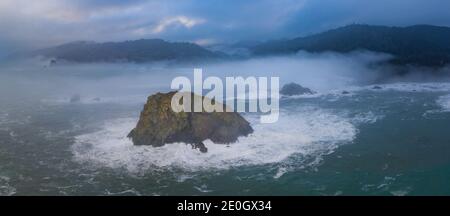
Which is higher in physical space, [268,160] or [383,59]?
[383,59]

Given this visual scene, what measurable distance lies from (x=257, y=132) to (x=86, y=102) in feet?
83.1

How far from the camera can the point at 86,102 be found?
4512 centimetres

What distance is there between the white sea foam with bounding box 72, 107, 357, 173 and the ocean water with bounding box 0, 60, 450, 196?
6cm

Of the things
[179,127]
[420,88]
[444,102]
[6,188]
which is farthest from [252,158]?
[420,88]

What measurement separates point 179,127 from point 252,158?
496 centimetres

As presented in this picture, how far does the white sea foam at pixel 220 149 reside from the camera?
21.3 metres

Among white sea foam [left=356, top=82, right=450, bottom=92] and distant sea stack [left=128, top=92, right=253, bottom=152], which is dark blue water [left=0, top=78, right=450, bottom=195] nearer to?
distant sea stack [left=128, top=92, right=253, bottom=152]

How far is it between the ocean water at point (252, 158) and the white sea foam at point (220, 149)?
6cm

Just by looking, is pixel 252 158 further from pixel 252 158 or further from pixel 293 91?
pixel 293 91

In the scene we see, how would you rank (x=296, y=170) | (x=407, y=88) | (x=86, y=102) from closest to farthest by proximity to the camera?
(x=296, y=170)
(x=86, y=102)
(x=407, y=88)

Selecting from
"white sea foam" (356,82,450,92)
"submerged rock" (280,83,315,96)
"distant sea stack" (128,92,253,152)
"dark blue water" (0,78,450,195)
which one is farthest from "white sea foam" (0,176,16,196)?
"white sea foam" (356,82,450,92)
